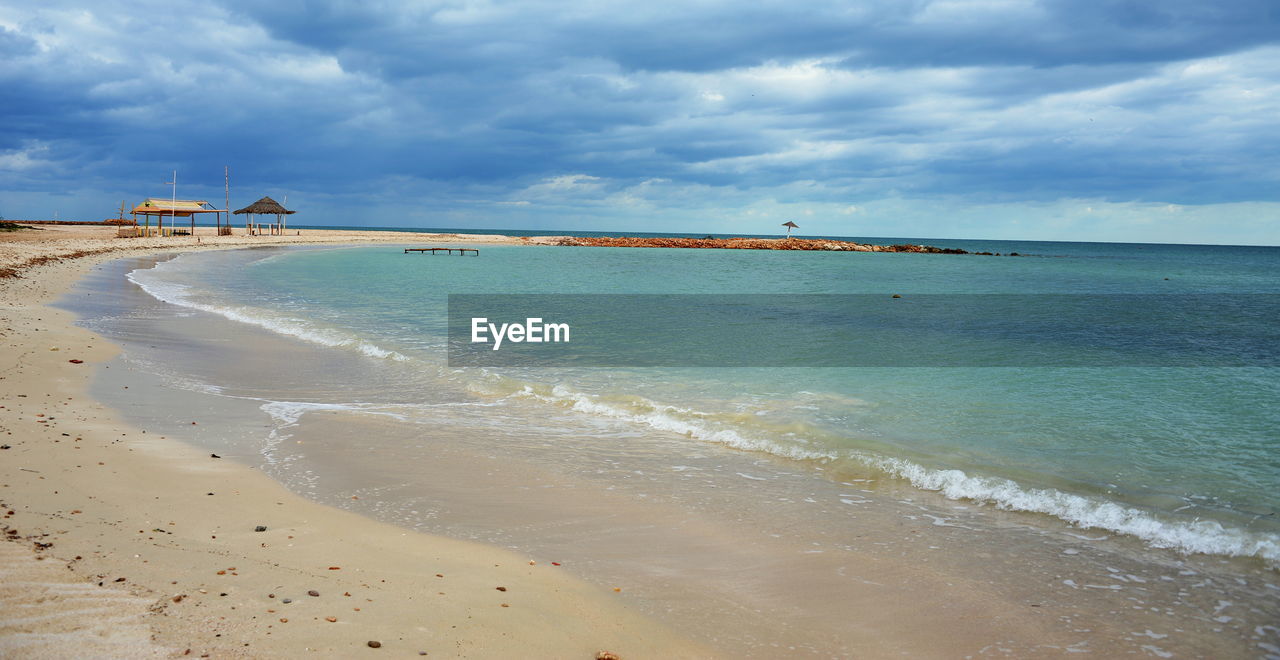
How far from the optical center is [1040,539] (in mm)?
5465

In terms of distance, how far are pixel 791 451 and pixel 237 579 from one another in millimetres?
5316

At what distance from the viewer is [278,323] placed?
1720 cm

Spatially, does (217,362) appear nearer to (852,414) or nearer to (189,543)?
(189,543)

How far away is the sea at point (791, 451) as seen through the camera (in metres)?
4.94

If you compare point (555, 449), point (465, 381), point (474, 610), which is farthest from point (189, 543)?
point (465, 381)

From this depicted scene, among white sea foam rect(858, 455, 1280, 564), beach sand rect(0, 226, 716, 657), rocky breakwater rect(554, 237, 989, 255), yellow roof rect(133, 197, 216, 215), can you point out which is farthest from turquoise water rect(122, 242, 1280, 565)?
rocky breakwater rect(554, 237, 989, 255)

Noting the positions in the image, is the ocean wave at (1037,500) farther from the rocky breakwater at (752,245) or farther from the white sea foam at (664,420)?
the rocky breakwater at (752,245)

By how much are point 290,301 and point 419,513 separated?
1955 cm

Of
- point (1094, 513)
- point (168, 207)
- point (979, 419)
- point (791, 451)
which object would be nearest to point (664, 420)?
point (791, 451)

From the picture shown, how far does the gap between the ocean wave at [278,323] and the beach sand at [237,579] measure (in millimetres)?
7568

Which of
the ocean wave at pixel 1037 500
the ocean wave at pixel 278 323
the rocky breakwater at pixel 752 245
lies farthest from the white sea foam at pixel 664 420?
the rocky breakwater at pixel 752 245

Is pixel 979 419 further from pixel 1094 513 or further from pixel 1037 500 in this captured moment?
pixel 1094 513

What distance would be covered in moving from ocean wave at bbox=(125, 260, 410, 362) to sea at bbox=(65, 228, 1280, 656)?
0.45 feet

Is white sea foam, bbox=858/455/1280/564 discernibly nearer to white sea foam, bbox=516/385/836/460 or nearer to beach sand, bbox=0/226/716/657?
white sea foam, bbox=516/385/836/460
